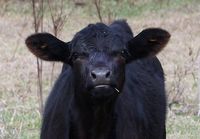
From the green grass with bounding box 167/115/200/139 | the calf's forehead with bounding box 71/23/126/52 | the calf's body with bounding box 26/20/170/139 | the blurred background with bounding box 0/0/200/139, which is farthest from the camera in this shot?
the blurred background with bounding box 0/0/200/139

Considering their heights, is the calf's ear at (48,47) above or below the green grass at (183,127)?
above

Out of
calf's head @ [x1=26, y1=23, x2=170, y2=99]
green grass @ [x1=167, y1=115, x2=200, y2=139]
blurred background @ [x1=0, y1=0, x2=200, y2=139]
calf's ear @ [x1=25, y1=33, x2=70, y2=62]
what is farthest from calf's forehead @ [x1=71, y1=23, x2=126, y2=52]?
green grass @ [x1=167, y1=115, x2=200, y2=139]

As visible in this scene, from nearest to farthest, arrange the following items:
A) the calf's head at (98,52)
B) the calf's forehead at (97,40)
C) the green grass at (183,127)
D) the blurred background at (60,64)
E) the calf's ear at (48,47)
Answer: the calf's head at (98,52), the calf's forehead at (97,40), the calf's ear at (48,47), the green grass at (183,127), the blurred background at (60,64)

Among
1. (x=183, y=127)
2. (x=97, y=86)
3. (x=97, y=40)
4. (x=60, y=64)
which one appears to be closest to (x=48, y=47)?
(x=97, y=40)

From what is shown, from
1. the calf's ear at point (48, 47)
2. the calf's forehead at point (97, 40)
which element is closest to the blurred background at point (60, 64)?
the calf's ear at point (48, 47)

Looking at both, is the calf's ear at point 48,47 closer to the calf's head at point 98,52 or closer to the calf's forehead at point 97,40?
the calf's head at point 98,52

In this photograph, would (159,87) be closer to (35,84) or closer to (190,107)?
(190,107)

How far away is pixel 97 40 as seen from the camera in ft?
19.9

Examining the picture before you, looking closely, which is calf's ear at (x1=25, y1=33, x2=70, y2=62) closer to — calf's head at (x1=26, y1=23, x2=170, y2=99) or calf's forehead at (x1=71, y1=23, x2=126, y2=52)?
calf's head at (x1=26, y1=23, x2=170, y2=99)

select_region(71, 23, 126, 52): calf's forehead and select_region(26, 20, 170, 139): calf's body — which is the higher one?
select_region(71, 23, 126, 52): calf's forehead

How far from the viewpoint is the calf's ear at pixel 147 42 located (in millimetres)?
6262

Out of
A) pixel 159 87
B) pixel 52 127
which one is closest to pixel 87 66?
pixel 52 127

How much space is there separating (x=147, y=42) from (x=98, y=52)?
1.87 ft

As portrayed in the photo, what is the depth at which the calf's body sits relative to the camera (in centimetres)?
585
